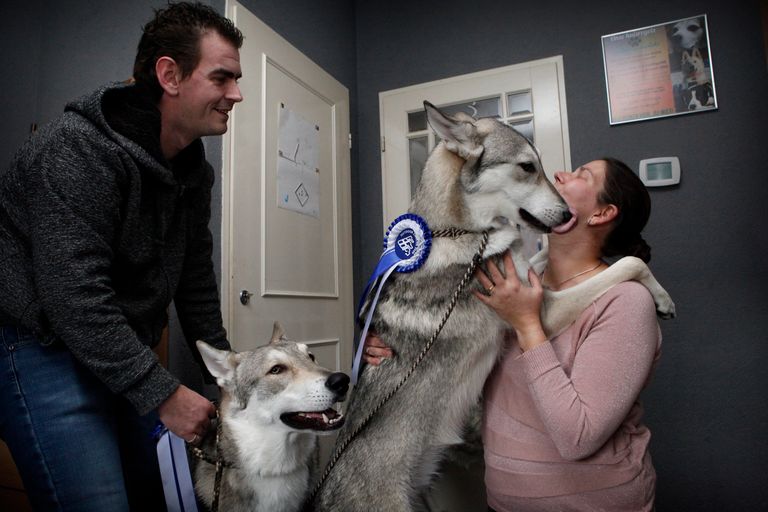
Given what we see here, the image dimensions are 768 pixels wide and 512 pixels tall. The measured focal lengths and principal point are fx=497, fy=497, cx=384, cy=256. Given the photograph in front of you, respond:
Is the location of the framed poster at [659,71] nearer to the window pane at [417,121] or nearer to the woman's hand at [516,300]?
the window pane at [417,121]

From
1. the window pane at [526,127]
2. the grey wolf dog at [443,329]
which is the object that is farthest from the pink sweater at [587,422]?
the window pane at [526,127]

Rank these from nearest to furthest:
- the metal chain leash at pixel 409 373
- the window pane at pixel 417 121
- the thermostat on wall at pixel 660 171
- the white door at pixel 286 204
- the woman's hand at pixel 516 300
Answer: the woman's hand at pixel 516 300 < the metal chain leash at pixel 409 373 < the white door at pixel 286 204 < the thermostat on wall at pixel 660 171 < the window pane at pixel 417 121

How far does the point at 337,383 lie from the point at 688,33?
306cm

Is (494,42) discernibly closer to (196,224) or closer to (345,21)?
(345,21)

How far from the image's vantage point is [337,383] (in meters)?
1.36

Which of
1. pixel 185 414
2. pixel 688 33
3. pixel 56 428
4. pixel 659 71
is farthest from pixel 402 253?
pixel 688 33

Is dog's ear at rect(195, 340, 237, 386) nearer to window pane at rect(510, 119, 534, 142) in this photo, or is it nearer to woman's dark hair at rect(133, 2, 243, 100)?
woman's dark hair at rect(133, 2, 243, 100)

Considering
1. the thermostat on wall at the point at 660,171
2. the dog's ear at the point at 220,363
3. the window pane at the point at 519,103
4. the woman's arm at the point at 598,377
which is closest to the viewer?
the woman's arm at the point at 598,377

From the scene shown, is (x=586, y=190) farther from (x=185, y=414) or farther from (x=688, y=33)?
(x=688, y=33)

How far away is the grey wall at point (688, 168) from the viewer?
2.71 meters

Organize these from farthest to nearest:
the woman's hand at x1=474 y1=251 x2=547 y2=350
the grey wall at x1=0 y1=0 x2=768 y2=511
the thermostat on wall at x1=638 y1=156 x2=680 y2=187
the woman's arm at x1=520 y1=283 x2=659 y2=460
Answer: the thermostat on wall at x1=638 y1=156 x2=680 y2=187 → the grey wall at x1=0 y1=0 x2=768 y2=511 → the woman's hand at x1=474 y1=251 x2=547 y2=350 → the woman's arm at x1=520 y1=283 x2=659 y2=460

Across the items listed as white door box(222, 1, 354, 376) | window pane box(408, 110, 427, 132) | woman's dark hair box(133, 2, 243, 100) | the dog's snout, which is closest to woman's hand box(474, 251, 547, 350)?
the dog's snout

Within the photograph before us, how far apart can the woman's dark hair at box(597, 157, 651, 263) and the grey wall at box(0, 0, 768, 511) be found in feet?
5.77

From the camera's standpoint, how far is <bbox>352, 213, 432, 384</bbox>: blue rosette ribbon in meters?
1.42
